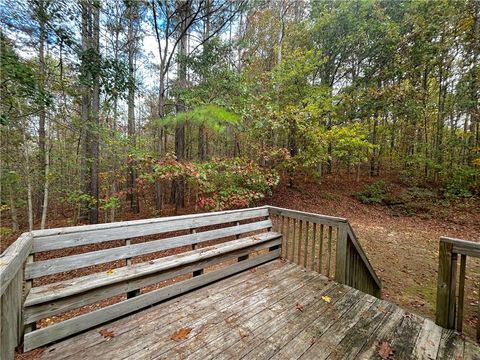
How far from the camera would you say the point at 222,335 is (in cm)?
193

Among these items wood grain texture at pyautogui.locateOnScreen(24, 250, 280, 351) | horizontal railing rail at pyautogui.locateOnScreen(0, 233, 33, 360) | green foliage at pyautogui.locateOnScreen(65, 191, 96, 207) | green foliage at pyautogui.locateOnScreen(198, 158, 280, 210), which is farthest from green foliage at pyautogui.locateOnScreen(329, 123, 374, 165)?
horizontal railing rail at pyautogui.locateOnScreen(0, 233, 33, 360)

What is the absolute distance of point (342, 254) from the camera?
283 centimetres

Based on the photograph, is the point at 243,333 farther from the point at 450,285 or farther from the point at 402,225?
the point at 402,225

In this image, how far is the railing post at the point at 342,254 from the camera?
2.81 meters

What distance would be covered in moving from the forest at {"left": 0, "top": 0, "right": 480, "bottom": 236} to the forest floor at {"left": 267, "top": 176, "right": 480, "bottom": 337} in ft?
2.34

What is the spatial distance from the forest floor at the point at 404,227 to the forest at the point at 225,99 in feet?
2.34

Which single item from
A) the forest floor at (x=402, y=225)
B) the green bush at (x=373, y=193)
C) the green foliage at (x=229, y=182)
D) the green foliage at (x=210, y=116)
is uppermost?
the green foliage at (x=210, y=116)

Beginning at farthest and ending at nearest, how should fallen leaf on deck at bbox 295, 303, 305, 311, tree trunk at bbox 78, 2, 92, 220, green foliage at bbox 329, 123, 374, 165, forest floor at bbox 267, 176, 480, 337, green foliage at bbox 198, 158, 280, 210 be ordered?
green foliage at bbox 329, 123, 374, 165 → green foliage at bbox 198, 158, 280, 210 → tree trunk at bbox 78, 2, 92, 220 → forest floor at bbox 267, 176, 480, 337 → fallen leaf on deck at bbox 295, 303, 305, 311

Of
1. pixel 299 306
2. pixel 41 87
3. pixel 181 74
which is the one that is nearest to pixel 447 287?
pixel 299 306

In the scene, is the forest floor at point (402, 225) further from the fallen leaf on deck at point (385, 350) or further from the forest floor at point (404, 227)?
the fallen leaf on deck at point (385, 350)

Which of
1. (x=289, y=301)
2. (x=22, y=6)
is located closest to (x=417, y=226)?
(x=289, y=301)

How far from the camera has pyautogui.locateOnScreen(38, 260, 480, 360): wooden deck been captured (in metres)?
1.74

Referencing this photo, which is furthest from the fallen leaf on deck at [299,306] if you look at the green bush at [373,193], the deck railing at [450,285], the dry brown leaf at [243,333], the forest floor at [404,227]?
the green bush at [373,193]

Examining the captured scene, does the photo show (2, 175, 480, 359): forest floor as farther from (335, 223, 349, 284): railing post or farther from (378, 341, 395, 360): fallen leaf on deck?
(378, 341, 395, 360): fallen leaf on deck
